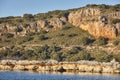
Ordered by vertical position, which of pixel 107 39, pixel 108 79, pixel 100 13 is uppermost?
pixel 100 13

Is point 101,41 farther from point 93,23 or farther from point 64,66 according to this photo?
point 64,66

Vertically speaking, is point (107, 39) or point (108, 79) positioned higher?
point (107, 39)

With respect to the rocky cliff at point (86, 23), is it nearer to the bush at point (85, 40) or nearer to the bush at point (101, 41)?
the bush at point (101, 41)

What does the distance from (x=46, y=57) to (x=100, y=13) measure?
117 feet

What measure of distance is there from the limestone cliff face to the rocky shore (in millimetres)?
41741

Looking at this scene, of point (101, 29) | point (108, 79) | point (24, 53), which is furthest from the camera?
point (101, 29)

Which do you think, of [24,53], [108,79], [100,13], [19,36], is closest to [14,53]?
[24,53]

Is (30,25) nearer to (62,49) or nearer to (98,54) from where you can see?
(62,49)

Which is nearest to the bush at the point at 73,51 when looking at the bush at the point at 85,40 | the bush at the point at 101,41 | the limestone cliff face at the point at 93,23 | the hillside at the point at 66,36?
the hillside at the point at 66,36

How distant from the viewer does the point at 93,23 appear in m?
138

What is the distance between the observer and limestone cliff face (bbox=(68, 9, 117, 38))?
13438 centimetres

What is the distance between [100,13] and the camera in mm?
149125

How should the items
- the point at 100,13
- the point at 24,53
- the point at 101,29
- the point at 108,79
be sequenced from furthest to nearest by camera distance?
the point at 100,13
the point at 101,29
the point at 24,53
the point at 108,79

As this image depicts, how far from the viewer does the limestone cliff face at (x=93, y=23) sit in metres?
134
